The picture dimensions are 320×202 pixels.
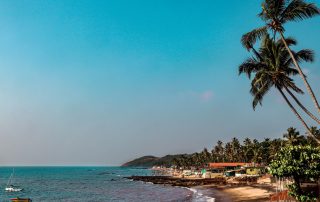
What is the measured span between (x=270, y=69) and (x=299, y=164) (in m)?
6.74

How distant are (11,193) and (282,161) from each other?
8551 cm

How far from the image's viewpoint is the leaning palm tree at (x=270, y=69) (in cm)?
2230

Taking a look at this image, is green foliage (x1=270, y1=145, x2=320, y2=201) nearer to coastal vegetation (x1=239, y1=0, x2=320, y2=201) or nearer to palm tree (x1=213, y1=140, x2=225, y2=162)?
coastal vegetation (x1=239, y1=0, x2=320, y2=201)

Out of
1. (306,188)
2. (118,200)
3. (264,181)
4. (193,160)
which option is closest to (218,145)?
(193,160)

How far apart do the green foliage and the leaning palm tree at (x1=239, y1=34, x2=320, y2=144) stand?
11.7 ft

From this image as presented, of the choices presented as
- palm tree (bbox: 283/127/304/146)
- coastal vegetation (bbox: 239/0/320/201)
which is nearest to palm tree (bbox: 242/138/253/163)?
palm tree (bbox: 283/127/304/146)

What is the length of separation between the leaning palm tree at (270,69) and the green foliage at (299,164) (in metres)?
3.55

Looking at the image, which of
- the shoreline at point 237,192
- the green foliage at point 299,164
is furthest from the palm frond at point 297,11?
the shoreline at point 237,192

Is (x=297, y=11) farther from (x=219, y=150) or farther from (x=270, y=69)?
(x=219, y=150)

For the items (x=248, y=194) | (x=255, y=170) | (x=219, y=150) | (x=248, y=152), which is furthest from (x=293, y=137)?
(x=219, y=150)

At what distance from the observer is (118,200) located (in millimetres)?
62125

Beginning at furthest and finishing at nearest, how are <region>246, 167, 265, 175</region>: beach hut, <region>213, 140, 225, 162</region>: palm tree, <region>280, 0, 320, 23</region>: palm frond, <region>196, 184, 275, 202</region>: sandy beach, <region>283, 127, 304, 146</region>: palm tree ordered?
1. <region>213, 140, 225, 162</region>: palm tree
2. <region>246, 167, 265, 175</region>: beach hut
3. <region>283, 127, 304, 146</region>: palm tree
4. <region>196, 184, 275, 202</region>: sandy beach
5. <region>280, 0, 320, 23</region>: palm frond

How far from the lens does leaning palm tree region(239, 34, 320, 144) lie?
22.3 meters

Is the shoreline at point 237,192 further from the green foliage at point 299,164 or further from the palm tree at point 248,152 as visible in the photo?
the palm tree at point 248,152
